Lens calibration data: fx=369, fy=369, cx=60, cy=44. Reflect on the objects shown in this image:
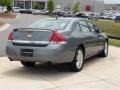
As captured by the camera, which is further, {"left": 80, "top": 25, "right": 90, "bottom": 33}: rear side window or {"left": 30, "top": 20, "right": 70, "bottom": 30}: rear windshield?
{"left": 80, "top": 25, "right": 90, "bottom": 33}: rear side window

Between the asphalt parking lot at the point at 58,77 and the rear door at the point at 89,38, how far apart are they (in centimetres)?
44

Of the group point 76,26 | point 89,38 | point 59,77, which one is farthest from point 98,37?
point 59,77

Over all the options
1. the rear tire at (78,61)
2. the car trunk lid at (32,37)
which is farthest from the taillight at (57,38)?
the rear tire at (78,61)

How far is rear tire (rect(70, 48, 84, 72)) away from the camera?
9578mm

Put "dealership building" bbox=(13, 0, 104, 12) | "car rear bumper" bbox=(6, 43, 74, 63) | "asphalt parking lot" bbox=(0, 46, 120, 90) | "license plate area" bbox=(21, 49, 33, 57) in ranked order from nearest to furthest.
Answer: "asphalt parking lot" bbox=(0, 46, 120, 90), "car rear bumper" bbox=(6, 43, 74, 63), "license plate area" bbox=(21, 49, 33, 57), "dealership building" bbox=(13, 0, 104, 12)

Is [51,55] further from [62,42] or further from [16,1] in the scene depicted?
[16,1]

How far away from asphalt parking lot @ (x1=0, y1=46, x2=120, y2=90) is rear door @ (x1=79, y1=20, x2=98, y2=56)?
0.44 meters

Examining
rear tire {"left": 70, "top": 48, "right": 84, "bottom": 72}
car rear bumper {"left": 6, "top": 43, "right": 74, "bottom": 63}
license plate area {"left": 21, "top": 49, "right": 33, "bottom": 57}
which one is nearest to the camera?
car rear bumper {"left": 6, "top": 43, "right": 74, "bottom": 63}

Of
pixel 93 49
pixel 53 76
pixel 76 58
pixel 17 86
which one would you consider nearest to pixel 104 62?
pixel 93 49

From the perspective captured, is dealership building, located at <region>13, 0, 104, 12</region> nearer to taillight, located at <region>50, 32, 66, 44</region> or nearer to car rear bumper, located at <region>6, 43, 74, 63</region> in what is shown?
car rear bumper, located at <region>6, 43, 74, 63</region>

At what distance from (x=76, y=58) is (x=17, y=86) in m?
2.22

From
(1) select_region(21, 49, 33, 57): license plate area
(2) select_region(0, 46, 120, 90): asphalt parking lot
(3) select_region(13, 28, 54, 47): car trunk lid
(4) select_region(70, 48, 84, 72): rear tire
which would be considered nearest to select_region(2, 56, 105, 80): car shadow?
(2) select_region(0, 46, 120, 90): asphalt parking lot

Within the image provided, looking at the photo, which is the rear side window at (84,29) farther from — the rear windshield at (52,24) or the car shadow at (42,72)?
the car shadow at (42,72)

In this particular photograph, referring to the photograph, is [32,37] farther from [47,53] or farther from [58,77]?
[58,77]
